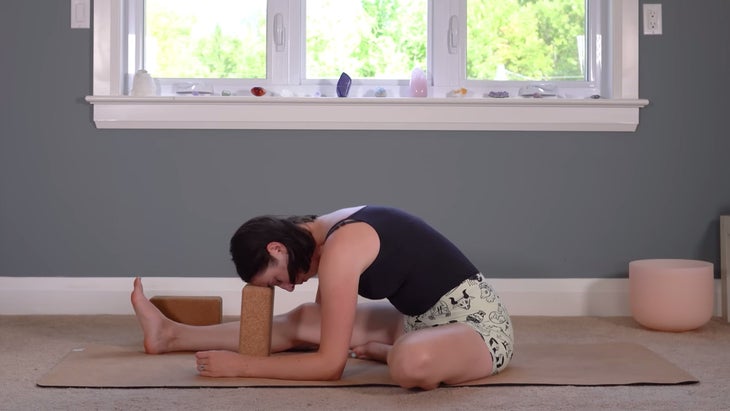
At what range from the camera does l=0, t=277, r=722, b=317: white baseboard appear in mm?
3492

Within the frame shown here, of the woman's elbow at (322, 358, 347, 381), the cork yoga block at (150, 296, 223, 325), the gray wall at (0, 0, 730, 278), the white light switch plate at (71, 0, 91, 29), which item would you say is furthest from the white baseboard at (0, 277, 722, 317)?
the woman's elbow at (322, 358, 347, 381)

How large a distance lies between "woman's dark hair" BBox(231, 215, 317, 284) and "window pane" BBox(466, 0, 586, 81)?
5.60 ft

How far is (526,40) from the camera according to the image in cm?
369

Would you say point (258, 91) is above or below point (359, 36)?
below

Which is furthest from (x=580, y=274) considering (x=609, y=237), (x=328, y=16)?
(x=328, y=16)

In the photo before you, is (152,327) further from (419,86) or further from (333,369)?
(419,86)

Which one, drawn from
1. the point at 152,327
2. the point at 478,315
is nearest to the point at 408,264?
the point at 478,315

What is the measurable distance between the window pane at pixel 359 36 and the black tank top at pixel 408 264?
1457 millimetres

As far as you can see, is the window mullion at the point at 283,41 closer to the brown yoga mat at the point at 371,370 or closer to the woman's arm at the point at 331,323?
the brown yoga mat at the point at 371,370

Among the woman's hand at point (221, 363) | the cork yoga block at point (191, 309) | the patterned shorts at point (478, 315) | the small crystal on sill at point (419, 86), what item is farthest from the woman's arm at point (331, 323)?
the small crystal on sill at point (419, 86)

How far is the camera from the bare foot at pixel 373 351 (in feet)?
8.41

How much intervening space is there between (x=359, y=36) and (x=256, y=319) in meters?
1.65

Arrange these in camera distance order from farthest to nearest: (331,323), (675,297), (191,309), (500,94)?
(500,94)
(675,297)
(191,309)
(331,323)

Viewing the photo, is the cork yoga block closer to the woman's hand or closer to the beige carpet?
the beige carpet
